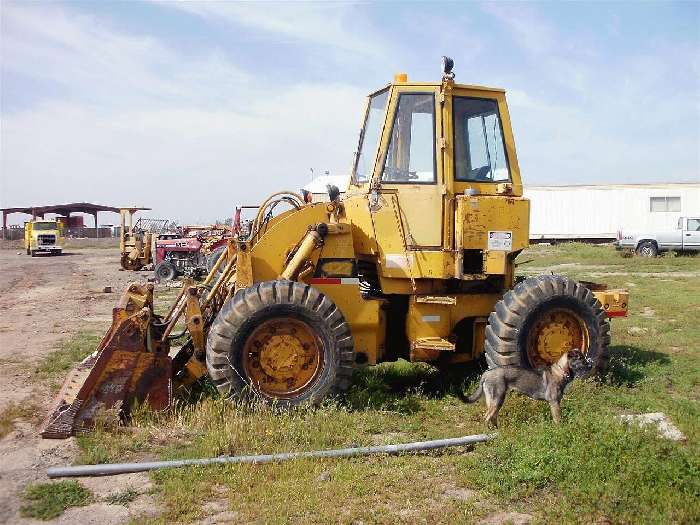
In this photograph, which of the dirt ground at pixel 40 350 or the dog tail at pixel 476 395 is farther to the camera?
the dog tail at pixel 476 395

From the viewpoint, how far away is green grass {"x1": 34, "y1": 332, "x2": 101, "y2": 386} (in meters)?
8.51

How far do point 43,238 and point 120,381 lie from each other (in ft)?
132

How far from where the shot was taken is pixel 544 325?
7031 millimetres

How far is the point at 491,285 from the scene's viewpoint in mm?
7617

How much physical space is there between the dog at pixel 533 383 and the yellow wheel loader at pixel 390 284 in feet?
1.77

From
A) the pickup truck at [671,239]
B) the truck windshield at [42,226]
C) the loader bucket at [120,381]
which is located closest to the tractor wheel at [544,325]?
the loader bucket at [120,381]

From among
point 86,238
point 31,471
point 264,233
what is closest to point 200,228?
point 264,233

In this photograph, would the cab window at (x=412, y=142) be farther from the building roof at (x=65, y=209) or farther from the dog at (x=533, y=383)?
the building roof at (x=65, y=209)

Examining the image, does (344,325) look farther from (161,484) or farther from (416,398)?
(161,484)

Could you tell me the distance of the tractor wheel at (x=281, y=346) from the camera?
20.4 feet

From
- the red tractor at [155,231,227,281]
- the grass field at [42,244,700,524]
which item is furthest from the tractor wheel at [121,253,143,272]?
the grass field at [42,244,700,524]

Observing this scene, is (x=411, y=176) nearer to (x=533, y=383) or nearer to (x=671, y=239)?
(x=533, y=383)

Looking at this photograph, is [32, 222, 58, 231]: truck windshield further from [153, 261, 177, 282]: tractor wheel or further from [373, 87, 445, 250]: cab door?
[373, 87, 445, 250]: cab door

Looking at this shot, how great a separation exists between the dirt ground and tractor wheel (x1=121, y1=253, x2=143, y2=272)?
408mm
